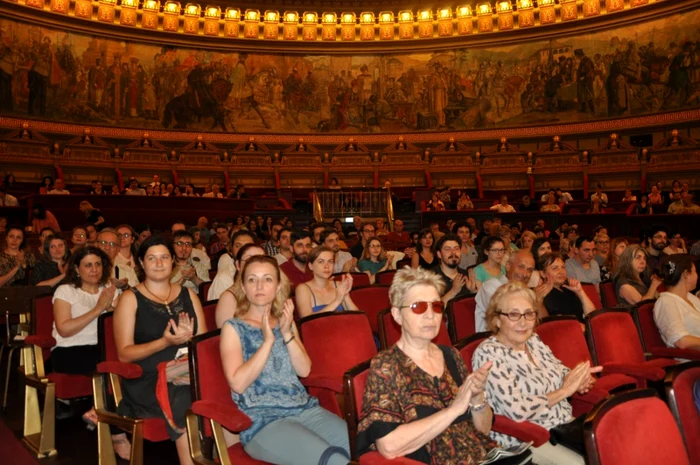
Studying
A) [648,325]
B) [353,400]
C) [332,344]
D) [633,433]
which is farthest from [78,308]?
[648,325]

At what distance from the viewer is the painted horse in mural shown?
69.2ft

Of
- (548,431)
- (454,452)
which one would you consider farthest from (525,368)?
(454,452)

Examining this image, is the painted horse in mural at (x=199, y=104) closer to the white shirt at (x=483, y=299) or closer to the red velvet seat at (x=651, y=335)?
the white shirt at (x=483, y=299)

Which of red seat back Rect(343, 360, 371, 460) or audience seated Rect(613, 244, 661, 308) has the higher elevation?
audience seated Rect(613, 244, 661, 308)

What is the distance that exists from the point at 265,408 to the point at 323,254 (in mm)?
1906

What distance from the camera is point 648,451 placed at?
7.03 ft

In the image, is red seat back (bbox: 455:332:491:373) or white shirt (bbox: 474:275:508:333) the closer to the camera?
red seat back (bbox: 455:332:491:373)

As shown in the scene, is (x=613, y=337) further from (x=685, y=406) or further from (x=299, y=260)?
(x=299, y=260)

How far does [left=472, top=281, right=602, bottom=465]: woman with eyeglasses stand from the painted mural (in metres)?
18.1

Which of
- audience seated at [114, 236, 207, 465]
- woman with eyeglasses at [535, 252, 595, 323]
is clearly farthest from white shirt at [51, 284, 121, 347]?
woman with eyeglasses at [535, 252, 595, 323]

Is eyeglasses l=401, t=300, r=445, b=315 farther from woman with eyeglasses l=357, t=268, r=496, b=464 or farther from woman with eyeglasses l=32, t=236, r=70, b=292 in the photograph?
woman with eyeglasses l=32, t=236, r=70, b=292

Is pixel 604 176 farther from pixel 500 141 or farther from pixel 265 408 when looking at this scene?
pixel 265 408

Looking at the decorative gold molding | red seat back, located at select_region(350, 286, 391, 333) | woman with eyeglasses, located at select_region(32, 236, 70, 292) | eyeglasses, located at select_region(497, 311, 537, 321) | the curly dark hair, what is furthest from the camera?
the decorative gold molding

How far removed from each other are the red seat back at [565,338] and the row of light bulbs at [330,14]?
19422mm
